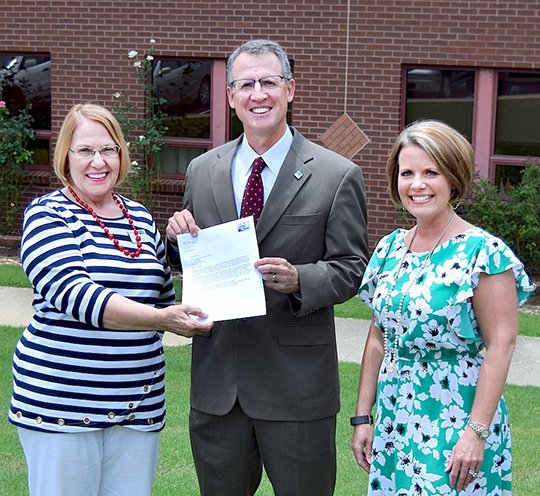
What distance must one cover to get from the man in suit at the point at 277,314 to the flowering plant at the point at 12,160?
9.12 metres

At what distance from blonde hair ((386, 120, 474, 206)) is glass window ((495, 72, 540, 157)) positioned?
8316 mm

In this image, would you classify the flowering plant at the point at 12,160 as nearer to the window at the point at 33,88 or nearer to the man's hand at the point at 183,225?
the window at the point at 33,88

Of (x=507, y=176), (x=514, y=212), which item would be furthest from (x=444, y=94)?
(x=514, y=212)

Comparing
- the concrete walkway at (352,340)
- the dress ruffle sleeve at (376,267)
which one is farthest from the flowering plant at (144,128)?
the dress ruffle sleeve at (376,267)

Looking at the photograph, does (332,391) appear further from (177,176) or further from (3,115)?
(3,115)

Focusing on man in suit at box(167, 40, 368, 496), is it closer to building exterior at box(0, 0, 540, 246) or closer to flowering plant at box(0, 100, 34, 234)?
building exterior at box(0, 0, 540, 246)

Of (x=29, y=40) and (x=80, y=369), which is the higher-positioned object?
(x=29, y=40)

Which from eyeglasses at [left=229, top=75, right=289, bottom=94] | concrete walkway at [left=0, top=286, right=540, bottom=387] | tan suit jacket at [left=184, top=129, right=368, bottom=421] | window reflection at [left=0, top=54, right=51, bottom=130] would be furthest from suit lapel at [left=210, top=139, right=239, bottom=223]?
window reflection at [left=0, top=54, right=51, bottom=130]

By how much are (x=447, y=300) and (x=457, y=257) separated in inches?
6.2

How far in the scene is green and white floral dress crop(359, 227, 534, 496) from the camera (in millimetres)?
3393

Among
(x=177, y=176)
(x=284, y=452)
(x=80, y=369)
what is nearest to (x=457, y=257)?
(x=284, y=452)

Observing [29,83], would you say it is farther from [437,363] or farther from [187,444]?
[437,363]

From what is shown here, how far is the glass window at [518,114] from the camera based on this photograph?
11430 mm

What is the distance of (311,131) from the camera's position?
39.0 ft
